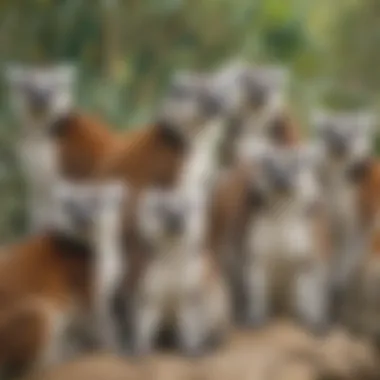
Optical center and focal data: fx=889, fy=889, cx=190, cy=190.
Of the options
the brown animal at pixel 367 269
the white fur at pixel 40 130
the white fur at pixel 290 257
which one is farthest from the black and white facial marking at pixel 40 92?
the brown animal at pixel 367 269

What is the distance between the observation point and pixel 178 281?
1.27 m

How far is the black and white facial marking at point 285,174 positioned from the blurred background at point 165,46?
2.5 inches

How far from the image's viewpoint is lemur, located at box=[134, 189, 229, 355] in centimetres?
125

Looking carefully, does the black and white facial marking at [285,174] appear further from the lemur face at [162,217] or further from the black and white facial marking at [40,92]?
the black and white facial marking at [40,92]

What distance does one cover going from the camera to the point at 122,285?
1254mm

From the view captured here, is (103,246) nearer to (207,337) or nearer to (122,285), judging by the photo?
(122,285)

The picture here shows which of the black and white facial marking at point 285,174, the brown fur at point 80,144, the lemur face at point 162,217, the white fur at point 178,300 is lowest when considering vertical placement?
the white fur at point 178,300

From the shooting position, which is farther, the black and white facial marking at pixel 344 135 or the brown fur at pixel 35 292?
the black and white facial marking at pixel 344 135

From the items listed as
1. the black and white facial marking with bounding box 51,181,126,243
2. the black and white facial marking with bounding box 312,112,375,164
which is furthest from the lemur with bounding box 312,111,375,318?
the black and white facial marking with bounding box 51,181,126,243

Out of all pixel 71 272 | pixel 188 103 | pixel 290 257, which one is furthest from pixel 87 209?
pixel 290 257

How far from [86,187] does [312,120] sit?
0.35 meters

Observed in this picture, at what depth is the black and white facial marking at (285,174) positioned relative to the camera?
1275 mm

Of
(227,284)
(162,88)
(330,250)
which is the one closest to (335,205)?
(330,250)

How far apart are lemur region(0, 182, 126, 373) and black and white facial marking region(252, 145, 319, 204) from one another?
0.68 ft
